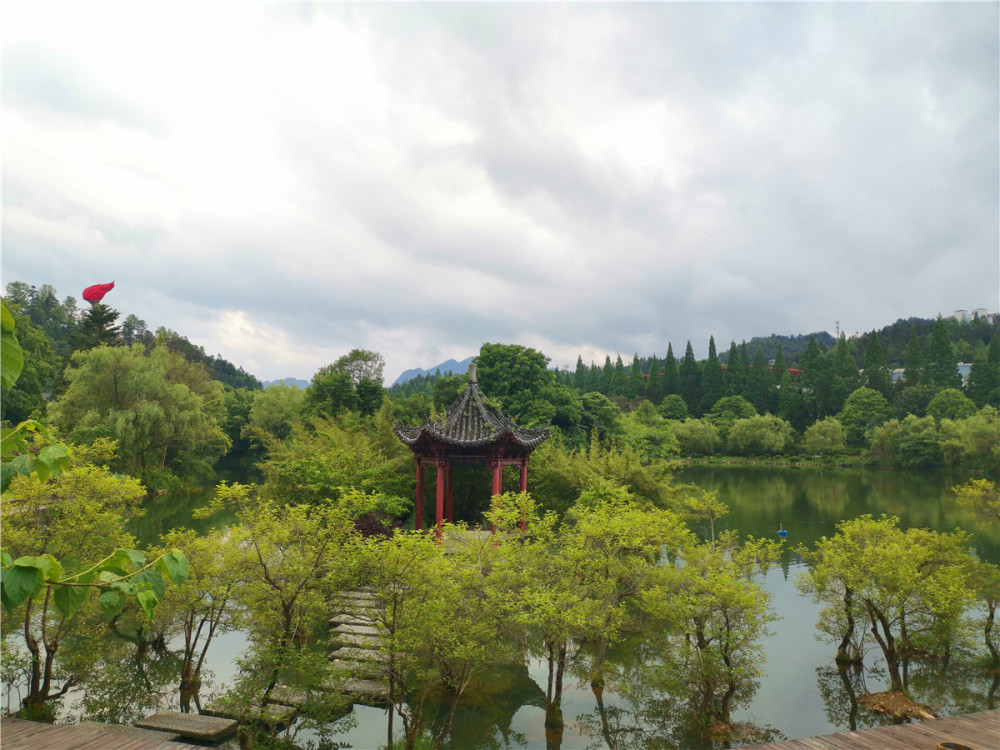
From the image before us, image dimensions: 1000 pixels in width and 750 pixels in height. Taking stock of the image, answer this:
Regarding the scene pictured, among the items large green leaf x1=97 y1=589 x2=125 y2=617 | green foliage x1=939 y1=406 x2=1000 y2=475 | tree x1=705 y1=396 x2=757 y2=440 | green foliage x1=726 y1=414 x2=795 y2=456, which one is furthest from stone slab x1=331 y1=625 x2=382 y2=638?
tree x1=705 y1=396 x2=757 y2=440

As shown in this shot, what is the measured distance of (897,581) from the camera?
28.3 ft

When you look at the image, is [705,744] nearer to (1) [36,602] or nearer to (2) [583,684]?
(2) [583,684]

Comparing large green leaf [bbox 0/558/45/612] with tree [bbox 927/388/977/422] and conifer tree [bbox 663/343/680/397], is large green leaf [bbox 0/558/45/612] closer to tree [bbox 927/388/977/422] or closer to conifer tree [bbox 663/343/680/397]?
tree [bbox 927/388/977/422]

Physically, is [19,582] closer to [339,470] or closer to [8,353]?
[8,353]

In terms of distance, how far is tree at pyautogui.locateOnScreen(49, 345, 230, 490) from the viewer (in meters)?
21.2

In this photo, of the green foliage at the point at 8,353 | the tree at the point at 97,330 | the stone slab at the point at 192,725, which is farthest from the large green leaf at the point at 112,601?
the tree at the point at 97,330

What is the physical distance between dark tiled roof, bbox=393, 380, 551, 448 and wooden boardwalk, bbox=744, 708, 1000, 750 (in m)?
7.70

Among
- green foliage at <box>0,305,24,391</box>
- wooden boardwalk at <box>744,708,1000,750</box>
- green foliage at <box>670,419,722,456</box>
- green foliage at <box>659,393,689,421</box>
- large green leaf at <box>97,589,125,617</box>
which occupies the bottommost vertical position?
wooden boardwalk at <box>744,708,1000,750</box>

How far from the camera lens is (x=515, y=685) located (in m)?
9.47

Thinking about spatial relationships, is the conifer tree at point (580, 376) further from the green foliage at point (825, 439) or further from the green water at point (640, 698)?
the green water at point (640, 698)

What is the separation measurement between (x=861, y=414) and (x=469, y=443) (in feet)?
143

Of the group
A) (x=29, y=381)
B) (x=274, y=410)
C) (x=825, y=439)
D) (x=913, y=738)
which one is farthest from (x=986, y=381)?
(x=29, y=381)

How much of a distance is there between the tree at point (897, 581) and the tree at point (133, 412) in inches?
858

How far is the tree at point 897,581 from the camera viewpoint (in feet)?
28.3
